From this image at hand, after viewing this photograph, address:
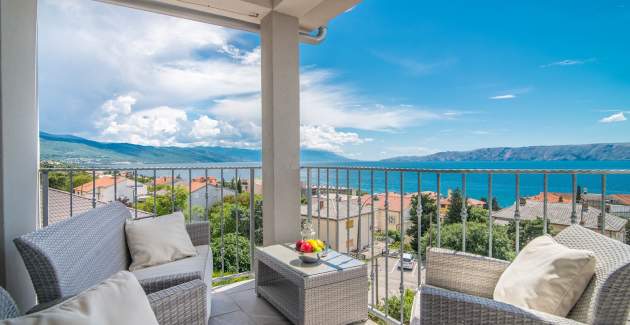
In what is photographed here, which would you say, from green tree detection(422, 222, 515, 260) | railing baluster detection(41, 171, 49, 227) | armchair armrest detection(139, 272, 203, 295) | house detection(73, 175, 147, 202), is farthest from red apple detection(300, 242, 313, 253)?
railing baluster detection(41, 171, 49, 227)

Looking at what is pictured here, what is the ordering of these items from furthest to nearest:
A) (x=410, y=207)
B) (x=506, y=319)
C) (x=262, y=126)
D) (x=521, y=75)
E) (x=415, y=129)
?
(x=415, y=129) → (x=521, y=75) → (x=262, y=126) → (x=410, y=207) → (x=506, y=319)

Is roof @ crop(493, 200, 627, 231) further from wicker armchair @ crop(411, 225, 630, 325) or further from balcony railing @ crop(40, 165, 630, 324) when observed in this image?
wicker armchair @ crop(411, 225, 630, 325)

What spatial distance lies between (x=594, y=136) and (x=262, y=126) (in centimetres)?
2909

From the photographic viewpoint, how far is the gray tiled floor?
7.60 feet

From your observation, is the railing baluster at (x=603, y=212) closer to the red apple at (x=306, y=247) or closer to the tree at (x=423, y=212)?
the tree at (x=423, y=212)

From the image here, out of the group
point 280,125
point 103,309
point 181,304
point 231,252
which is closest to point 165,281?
point 181,304

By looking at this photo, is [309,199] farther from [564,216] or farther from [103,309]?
[103,309]

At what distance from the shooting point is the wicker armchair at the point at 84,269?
4.13 ft

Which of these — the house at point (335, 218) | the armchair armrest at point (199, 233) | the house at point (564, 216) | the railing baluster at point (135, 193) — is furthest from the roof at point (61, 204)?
the house at point (564, 216)

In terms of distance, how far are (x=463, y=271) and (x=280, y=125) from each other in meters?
1.87

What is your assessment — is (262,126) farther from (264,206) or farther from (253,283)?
(253,283)

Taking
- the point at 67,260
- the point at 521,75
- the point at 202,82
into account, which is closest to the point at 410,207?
the point at 67,260

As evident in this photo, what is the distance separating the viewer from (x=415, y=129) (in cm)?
2886

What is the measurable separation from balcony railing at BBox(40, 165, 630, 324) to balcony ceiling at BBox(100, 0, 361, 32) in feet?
4.73
